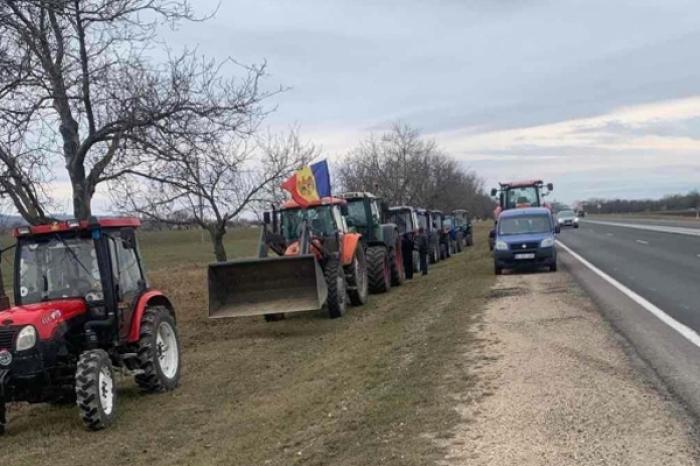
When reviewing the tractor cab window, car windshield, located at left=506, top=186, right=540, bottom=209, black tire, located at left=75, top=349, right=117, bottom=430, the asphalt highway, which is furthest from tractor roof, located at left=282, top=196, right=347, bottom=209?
car windshield, located at left=506, top=186, right=540, bottom=209

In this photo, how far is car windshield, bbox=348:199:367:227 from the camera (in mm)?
20047

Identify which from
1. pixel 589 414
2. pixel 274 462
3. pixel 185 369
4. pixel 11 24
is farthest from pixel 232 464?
pixel 11 24

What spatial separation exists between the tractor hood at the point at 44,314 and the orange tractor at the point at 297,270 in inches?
217

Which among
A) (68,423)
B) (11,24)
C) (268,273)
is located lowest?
(68,423)

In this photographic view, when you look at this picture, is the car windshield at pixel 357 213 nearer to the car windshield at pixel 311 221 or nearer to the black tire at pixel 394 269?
the black tire at pixel 394 269

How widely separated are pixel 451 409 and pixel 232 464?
1.90 m

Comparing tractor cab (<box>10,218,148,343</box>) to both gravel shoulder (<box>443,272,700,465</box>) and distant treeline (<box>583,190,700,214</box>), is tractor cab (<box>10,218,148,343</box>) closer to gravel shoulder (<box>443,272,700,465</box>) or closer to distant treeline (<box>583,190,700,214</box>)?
gravel shoulder (<box>443,272,700,465</box>)

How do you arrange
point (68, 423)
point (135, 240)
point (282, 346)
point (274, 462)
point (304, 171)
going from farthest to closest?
point (304, 171), point (282, 346), point (135, 240), point (68, 423), point (274, 462)

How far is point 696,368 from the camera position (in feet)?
24.7

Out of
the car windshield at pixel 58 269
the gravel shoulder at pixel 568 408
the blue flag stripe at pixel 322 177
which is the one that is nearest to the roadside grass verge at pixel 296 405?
the gravel shoulder at pixel 568 408

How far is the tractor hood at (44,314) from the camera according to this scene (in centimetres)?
767

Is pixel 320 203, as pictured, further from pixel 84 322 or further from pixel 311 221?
pixel 84 322

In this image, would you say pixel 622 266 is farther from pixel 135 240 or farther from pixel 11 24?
pixel 11 24

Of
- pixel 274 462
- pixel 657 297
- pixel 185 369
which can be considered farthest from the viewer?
pixel 657 297
